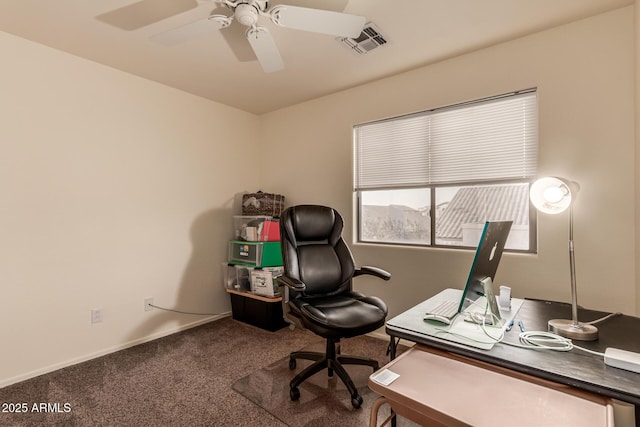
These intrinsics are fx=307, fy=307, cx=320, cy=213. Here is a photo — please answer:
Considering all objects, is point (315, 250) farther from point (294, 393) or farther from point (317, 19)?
point (317, 19)

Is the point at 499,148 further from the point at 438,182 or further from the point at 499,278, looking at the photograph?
the point at 499,278

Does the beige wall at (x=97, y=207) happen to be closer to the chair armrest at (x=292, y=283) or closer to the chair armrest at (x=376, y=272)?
the chair armrest at (x=292, y=283)

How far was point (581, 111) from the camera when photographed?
199cm

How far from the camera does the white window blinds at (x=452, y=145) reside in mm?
2234

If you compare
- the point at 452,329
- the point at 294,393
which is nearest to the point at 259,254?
the point at 294,393

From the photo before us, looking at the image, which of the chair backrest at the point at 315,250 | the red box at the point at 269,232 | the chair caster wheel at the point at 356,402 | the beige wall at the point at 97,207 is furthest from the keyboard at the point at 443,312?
the beige wall at the point at 97,207

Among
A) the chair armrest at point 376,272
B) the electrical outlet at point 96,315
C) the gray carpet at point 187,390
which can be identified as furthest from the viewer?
the electrical outlet at point 96,315

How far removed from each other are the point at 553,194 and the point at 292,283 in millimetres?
1463

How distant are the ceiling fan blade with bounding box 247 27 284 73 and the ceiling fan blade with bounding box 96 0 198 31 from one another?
1.26 feet

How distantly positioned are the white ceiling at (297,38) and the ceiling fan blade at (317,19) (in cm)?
26

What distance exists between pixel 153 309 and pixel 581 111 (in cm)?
374

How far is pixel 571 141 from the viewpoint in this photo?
2.01m

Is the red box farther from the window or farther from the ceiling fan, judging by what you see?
the ceiling fan

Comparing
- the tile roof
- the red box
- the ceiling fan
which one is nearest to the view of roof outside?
the tile roof
